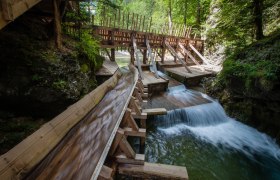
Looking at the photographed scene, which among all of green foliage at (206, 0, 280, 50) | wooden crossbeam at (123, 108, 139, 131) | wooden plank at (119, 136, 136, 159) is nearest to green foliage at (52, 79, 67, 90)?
wooden crossbeam at (123, 108, 139, 131)

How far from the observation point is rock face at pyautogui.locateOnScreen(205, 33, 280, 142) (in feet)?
18.0

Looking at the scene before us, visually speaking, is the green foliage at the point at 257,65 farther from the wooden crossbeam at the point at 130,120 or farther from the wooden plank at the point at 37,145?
the wooden plank at the point at 37,145

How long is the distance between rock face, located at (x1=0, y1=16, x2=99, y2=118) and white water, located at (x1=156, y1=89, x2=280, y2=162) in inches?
153

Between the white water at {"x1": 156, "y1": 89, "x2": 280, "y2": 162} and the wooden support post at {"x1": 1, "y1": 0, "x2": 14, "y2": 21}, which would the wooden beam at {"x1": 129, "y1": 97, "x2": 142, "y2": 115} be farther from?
the wooden support post at {"x1": 1, "y1": 0, "x2": 14, "y2": 21}

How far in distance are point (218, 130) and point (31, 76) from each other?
6.64m

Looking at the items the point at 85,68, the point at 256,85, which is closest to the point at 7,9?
the point at 85,68

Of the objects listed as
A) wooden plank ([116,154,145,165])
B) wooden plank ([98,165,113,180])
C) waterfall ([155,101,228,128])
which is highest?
wooden plank ([98,165,113,180])

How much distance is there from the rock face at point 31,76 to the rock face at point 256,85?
591 cm

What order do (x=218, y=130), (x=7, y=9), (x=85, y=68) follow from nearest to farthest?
(x=7, y=9) < (x=85, y=68) < (x=218, y=130)

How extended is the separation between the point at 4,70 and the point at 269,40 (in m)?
8.95

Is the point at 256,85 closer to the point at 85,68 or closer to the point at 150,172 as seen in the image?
the point at 150,172

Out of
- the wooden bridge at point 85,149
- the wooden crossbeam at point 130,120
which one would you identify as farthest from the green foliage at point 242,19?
the wooden crossbeam at point 130,120

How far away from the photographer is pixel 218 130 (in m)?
6.62

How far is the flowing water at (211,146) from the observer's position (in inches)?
184
